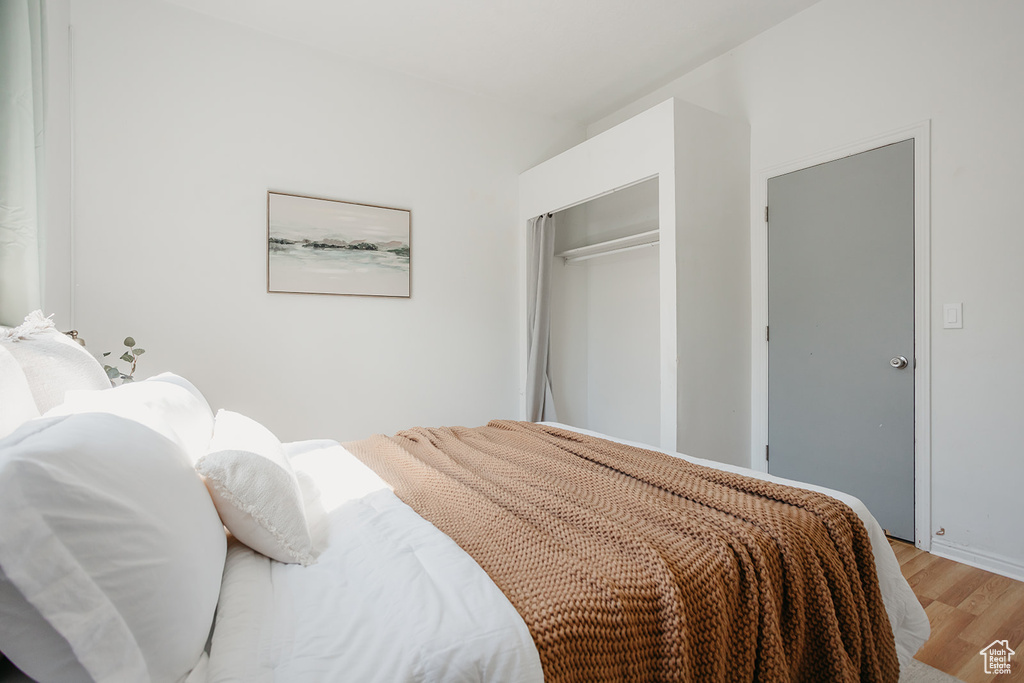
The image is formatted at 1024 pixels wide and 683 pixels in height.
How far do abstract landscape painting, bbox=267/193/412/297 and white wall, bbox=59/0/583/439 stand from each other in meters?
0.07

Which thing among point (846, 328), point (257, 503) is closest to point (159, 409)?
point (257, 503)

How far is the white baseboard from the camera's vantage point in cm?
211

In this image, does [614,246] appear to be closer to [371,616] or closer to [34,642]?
[371,616]

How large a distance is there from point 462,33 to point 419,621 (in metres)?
3.20

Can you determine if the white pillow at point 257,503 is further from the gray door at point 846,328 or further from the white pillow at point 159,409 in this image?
the gray door at point 846,328

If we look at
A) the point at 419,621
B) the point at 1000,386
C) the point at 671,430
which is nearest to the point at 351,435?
the point at 671,430

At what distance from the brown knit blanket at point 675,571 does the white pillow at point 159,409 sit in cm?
57

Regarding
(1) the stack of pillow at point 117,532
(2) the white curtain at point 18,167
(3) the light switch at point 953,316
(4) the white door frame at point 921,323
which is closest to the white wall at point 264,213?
(2) the white curtain at point 18,167

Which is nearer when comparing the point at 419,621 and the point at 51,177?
the point at 419,621

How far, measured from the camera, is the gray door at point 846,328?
2479mm

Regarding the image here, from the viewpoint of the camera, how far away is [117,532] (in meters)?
0.64

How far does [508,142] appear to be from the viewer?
3.93 meters

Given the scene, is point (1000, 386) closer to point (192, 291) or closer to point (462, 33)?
point (462, 33)

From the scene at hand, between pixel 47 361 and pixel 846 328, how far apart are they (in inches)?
132
